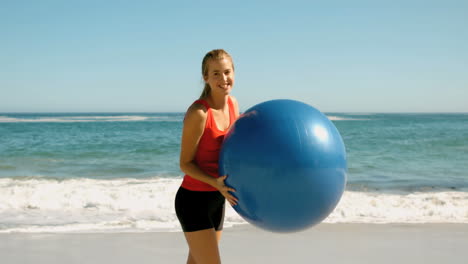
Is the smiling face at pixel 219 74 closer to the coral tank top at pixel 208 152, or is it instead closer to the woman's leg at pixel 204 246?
the coral tank top at pixel 208 152

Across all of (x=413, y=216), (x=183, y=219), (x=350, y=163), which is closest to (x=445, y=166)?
(x=350, y=163)

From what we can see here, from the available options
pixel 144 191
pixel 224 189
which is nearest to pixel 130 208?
pixel 144 191

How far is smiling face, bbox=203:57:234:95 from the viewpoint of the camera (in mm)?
2498

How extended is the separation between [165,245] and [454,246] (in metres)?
3.08

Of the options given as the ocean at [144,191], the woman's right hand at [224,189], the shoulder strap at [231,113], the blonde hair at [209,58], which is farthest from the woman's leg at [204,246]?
the ocean at [144,191]

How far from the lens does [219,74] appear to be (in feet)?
8.23

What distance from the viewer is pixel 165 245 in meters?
4.63

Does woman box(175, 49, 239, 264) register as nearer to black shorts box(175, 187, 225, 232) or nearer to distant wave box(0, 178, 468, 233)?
black shorts box(175, 187, 225, 232)

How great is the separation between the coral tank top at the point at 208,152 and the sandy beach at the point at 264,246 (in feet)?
6.07

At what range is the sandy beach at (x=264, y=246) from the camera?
4.19 m

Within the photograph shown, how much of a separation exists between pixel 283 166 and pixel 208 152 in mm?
499

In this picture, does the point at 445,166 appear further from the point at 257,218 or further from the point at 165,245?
the point at 257,218

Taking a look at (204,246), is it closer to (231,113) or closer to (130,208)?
(231,113)

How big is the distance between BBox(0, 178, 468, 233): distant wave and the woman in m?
3.03
